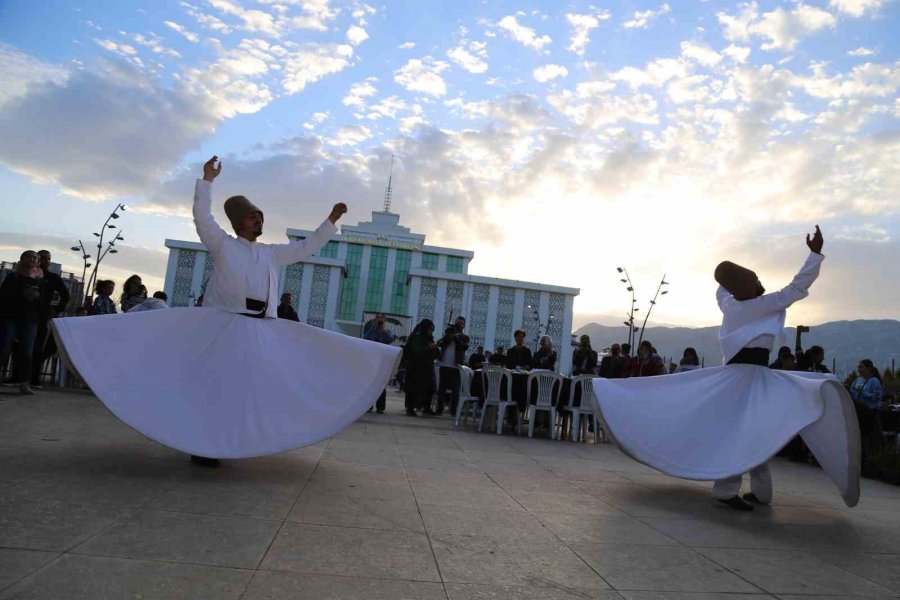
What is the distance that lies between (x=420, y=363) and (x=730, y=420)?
7794mm

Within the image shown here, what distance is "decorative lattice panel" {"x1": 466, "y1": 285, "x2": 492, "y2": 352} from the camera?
81375 millimetres

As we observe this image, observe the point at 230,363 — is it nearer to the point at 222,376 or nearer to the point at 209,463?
the point at 222,376

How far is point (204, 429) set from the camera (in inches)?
176

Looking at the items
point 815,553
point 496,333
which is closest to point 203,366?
point 815,553

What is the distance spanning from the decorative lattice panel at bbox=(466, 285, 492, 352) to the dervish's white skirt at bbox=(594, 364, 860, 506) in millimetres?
75374

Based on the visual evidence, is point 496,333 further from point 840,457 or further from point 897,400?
point 840,457

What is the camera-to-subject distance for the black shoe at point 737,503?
519 cm

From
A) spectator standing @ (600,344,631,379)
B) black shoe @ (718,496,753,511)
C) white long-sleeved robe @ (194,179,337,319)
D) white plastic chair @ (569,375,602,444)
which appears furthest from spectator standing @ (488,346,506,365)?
white long-sleeved robe @ (194,179,337,319)

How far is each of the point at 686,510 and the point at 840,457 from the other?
1200mm

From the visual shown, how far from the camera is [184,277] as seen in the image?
80.8 meters

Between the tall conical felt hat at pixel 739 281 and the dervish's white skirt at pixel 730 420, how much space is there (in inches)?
24.0

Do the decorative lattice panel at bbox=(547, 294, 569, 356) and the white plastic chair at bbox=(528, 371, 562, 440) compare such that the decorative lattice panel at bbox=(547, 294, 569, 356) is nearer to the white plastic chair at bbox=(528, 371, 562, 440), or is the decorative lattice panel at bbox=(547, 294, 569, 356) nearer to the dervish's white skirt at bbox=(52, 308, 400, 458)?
the white plastic chair at bbox=(528, 371, 562, 440)

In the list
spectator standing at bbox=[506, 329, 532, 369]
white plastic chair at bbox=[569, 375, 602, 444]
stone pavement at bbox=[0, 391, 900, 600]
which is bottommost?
stone pavement at bbox=[0, 391, 900, 600]

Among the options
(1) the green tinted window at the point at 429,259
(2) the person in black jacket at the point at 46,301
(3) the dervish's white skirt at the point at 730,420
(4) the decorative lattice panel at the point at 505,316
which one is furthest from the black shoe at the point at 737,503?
(1) the green tinted window at the point at 429,259
